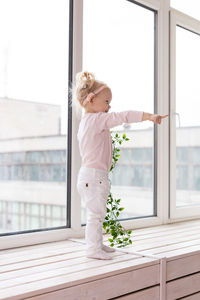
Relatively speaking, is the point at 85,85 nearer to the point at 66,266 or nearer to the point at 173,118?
the point at 66,266

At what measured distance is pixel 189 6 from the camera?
2900 mm

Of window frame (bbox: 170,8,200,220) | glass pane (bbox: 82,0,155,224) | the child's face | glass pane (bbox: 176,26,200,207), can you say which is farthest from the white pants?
glass pane (bbox: 176,26,200,207)

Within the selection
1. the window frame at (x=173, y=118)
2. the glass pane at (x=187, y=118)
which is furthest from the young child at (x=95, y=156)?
the glass pane at (x=187, y=118)

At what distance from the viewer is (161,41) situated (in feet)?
8.71

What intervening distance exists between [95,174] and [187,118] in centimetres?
142

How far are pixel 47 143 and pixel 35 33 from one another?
53 cm

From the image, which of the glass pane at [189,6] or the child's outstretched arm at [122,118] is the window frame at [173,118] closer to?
the glass pane at [189,6]

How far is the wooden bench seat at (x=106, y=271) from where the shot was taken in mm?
1350

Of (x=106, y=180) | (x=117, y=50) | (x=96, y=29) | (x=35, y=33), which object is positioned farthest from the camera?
(x=117, y=50)

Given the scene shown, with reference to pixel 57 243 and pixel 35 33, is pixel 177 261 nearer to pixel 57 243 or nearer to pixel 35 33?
pixel 57 243

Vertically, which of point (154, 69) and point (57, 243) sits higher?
point (154, 69)

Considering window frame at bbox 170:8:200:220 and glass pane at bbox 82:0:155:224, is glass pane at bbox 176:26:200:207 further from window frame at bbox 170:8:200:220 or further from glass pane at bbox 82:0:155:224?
glass pane at bbox 82:0:155:224

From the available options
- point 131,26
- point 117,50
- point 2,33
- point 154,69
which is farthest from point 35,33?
point 154,69

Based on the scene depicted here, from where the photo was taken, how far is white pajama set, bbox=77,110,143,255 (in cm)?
169
